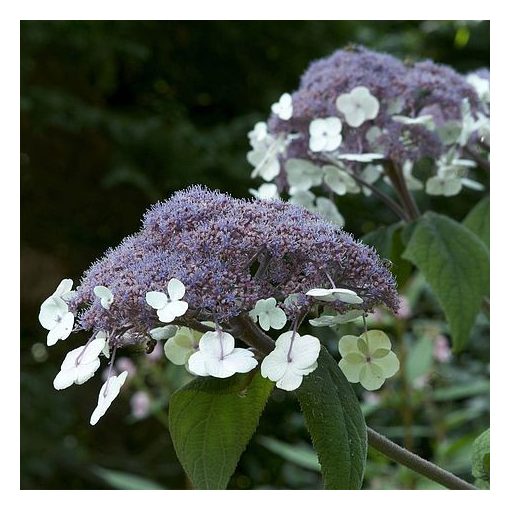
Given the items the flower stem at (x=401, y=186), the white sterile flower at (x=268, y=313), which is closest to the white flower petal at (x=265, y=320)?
the white sterile flower at (x=268, y=313)

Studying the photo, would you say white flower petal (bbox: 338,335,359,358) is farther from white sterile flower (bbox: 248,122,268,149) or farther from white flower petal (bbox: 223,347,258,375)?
white sterile flower (bbox: 248,122,268,149)

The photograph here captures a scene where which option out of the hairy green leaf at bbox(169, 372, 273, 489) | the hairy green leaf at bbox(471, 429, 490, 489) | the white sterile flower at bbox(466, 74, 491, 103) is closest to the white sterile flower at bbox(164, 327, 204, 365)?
the hairy green leaf at bbox(169, 372, 273, 489)

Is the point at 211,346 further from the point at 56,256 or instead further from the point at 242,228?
the point at 56,256

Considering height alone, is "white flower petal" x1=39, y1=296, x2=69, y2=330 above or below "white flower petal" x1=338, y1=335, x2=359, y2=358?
above

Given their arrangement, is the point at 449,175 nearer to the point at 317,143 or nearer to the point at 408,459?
the point at 317,143

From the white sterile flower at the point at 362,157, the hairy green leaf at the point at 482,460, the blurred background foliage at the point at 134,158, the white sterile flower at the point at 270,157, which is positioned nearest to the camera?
the hairy green leaf at the point at 482,460

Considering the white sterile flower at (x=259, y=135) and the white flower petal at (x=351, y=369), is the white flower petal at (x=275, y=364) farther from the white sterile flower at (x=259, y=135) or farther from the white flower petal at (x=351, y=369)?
the white sterile flower at (x=259, y=135)
